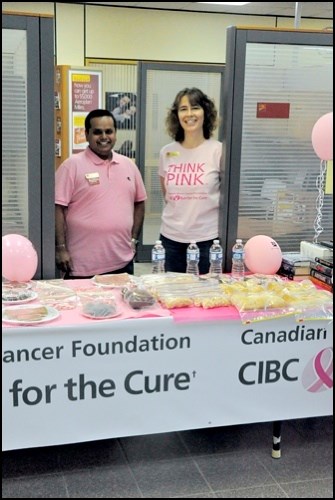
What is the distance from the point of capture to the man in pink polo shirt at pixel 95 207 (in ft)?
9.68

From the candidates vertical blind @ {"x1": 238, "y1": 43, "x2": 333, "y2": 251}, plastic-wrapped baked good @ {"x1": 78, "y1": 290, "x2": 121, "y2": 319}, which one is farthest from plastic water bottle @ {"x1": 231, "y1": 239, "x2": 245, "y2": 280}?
plastic-wrapped baked good @ {"x1": 78, "y1": 290, "x2": 121, "y2": 319}

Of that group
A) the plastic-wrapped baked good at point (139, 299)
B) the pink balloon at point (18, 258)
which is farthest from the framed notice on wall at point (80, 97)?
the plastic-wrapped baked good at point (139, 299)

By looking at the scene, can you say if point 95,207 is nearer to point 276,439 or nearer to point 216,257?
point 216,257

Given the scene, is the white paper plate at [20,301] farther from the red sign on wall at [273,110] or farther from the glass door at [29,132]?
the red sign on wall at [273,110]

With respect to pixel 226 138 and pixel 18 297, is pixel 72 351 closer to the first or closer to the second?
pixel 18 297

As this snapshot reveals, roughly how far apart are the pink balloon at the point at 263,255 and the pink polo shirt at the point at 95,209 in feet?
2.21

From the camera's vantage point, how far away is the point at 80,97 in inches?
241

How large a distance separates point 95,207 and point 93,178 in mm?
149

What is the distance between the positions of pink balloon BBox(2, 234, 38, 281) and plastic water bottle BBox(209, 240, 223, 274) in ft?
2.83

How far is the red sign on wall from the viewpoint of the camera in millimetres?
2914

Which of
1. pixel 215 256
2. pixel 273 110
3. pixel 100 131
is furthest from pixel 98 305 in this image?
pixel 273 110

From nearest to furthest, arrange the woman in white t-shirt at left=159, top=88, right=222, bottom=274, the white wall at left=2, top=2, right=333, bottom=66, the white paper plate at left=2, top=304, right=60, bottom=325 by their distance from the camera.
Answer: the white paper plate at left=2, top=304, right=60, bottom=325, the woman in white t-shirt at left=159, top=88, right=222, bottom=274, the white wall at left=2, top=2, right=333, bottom=66

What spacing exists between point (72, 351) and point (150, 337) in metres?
0.31

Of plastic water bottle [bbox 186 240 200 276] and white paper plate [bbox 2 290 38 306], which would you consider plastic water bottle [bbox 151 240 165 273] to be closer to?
plastic water bottle [bbox 186 240 200 276]
